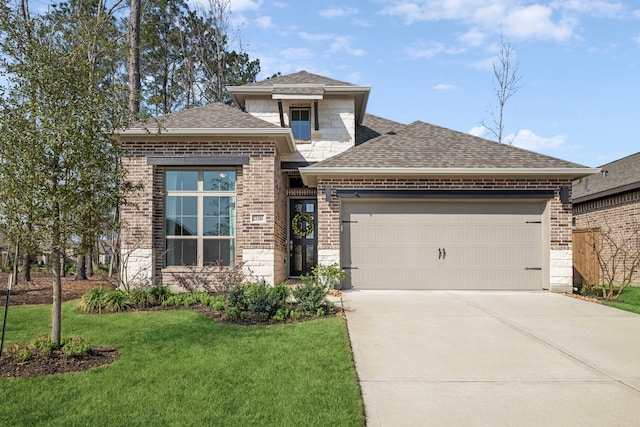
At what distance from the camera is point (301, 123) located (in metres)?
13.7

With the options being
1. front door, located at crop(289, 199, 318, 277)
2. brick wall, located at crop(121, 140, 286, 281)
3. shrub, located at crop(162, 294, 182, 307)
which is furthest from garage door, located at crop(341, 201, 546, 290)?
shrub, located at crop(162, 294, 182, 307)

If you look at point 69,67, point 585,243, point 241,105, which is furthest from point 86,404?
point 585,243

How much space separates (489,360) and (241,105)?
11.0 m

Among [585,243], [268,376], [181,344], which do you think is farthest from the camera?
[585,243]

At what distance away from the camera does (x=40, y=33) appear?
5.93 m

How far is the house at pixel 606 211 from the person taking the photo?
1365cm

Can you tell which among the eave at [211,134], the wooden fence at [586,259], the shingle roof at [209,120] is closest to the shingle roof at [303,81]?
the shingle roof at [209,120]

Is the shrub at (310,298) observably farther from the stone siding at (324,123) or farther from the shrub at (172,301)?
the stone siding at (324,123)

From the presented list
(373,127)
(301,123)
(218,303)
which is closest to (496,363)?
(218,303)

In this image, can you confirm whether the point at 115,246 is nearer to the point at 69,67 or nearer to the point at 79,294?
the point at 79,294

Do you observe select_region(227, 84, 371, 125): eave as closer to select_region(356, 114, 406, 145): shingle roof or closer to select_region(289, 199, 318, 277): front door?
select_region(356, 114, 406, 145): shingle roof

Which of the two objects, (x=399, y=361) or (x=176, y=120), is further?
(x=176, y=120)

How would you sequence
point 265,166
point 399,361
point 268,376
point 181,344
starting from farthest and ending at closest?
point 265,166 → point 181,344 → point 399,361 → point 268,376

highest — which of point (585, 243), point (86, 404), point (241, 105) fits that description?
point (241, 105)
